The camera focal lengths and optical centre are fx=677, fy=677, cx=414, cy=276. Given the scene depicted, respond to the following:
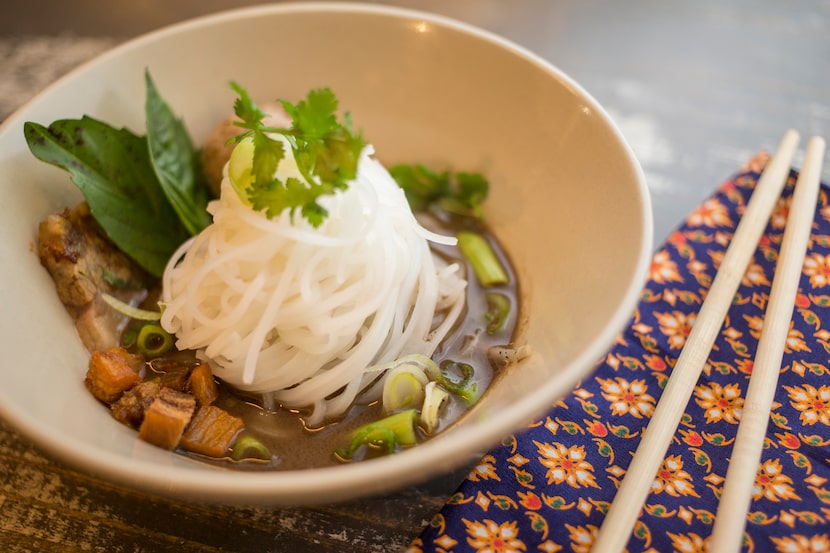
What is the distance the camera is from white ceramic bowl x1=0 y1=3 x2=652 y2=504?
1408 mm

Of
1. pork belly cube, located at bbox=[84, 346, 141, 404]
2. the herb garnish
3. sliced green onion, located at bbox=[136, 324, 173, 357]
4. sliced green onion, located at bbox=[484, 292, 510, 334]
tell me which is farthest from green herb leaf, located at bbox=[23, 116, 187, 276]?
sliced green onion, located at bbox=[484, 292, 510, 334]

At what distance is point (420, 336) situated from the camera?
7.02ft

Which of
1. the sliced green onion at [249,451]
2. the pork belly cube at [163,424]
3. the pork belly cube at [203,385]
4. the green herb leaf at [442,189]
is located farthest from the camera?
the green herb leaf at [442,189]

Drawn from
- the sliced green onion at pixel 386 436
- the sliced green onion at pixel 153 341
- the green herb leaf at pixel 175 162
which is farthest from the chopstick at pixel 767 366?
the green herb leaf at pixel 175 162

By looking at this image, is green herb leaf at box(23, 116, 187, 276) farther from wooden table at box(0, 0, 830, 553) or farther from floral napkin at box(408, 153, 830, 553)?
floral napkin at box(408, 153, 830, 553)

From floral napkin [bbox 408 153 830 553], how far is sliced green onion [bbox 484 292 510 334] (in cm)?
35

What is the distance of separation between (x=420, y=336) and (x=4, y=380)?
3.70 ft

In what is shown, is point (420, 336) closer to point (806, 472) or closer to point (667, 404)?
point (667, 404)

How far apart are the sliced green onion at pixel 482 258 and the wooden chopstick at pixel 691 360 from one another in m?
0.66

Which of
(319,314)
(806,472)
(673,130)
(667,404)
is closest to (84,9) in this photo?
(319,314)

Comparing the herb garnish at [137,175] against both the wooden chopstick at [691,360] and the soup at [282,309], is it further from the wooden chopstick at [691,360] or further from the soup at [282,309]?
the wooden chopstick at [691,360]

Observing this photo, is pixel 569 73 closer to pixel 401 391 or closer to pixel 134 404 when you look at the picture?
pixel 401 391

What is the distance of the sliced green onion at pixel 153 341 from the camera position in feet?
6.95

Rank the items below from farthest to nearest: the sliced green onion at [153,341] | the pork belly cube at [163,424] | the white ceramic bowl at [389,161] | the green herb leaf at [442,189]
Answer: the green herb leaf at [442,189]
the sliced green onion at [153,341]
the pork belly cube at [163,424]
the white ceramic bowl at [389,161]
